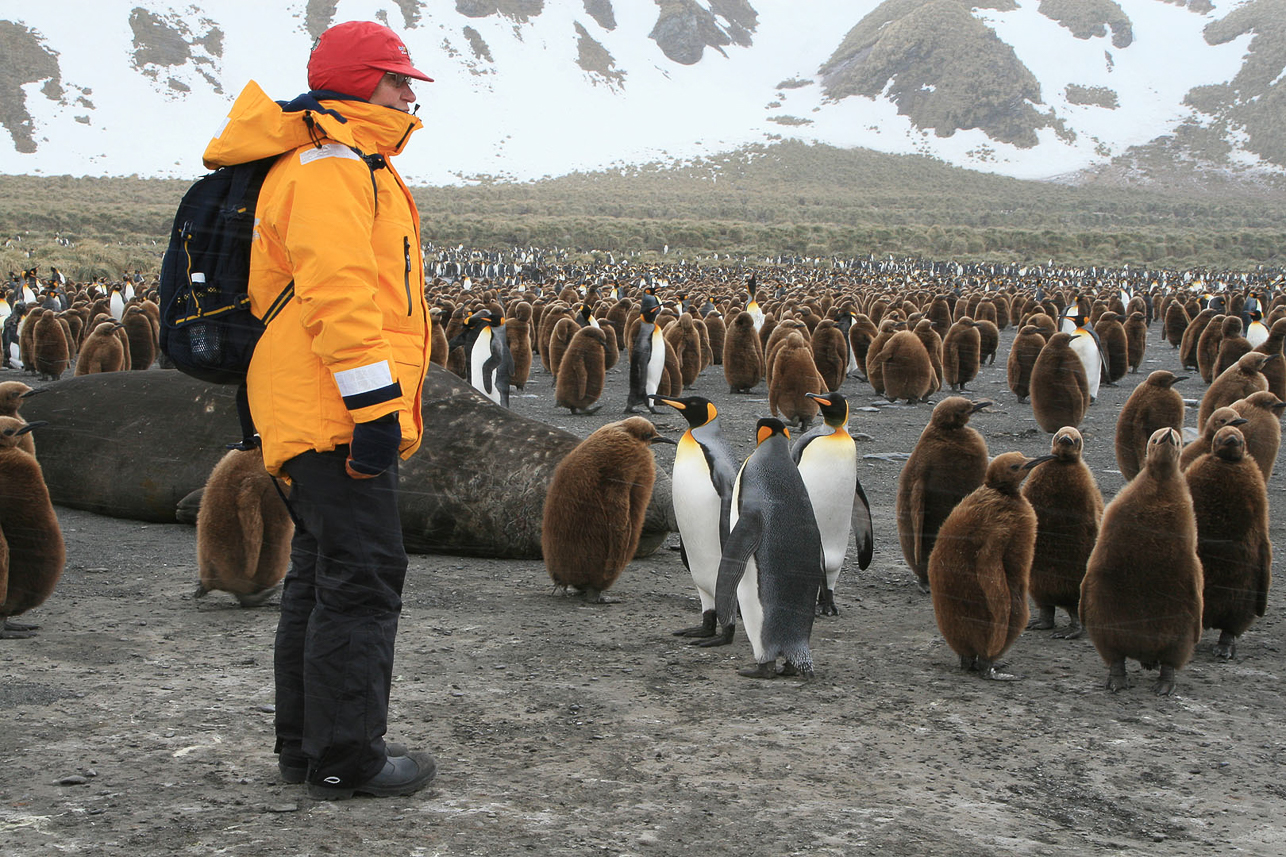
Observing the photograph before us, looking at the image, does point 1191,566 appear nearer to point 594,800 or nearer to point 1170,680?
point 1170,680

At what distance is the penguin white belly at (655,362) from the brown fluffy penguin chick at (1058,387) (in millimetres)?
3955

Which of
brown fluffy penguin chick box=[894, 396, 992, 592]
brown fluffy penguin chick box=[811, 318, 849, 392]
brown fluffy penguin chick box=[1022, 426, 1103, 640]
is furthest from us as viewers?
brown fluffy penguin chick box=[811, 318, 849, 392]

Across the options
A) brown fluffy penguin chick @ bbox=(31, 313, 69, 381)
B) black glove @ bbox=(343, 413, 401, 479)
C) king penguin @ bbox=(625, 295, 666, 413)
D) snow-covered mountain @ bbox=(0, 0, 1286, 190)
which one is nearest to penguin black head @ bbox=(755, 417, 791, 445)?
black glove @ bbox=(343, 413, 401, 479)

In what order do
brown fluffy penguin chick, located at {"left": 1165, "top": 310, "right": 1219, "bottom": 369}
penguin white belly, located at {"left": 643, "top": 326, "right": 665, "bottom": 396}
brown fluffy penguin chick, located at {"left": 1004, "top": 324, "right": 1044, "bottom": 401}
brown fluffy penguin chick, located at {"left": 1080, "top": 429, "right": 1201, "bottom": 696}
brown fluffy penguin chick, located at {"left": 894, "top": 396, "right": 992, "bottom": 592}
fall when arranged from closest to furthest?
1. brown fluffy penguin chick, located at {"left": 1080, "top": 429, "right": 1201, "bottom": 696}
2. brown fluffy penguin chick, located at {"left": 894, "top": 396, "right": 992, "bottom": 592}
3. penguin white belly, located at {"left": 643, "top": 326, "right": 665, "bottom": 396}
4. brown fluffy penguin chick, located at {"left": 1004, "top": 324, "right": 1044, "bottom": 401}
5. brown fluffy penguin chick, located at {"left": 1165, "top": 310, "right": 1219, "bottom": 369}

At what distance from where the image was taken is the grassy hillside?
5569 centimetres

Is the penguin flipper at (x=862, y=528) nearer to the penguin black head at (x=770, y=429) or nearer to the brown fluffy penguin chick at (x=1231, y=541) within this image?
the penguin black head at (x=770, y=429)

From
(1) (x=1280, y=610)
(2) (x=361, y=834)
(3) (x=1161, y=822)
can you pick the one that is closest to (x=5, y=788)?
(2) (x=361, y=834)

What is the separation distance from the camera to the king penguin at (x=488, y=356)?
12.1m

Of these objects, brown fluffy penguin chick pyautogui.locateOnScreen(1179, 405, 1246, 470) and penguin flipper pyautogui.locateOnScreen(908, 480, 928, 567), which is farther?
penguin flipper pyautogui.locateOnScreen(908, 480, 928, 567)

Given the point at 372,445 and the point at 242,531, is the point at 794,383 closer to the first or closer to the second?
the point at 242,531

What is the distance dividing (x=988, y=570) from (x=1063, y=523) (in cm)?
77

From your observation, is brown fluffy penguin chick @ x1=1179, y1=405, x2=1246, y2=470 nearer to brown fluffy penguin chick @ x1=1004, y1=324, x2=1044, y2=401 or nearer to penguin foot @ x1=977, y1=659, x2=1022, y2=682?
penguin foot @ x1=977, y1=659, x2=1022, y2=682

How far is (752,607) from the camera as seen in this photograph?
14.1ft

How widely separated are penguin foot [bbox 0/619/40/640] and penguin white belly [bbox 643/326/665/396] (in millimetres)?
8450
